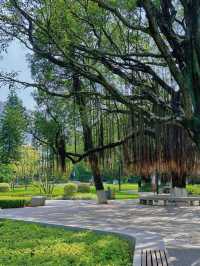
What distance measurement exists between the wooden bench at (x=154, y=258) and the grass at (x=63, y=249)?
0.32 m

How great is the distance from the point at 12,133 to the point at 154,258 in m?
18.7

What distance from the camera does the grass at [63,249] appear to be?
24.6ft

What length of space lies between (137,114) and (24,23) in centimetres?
443

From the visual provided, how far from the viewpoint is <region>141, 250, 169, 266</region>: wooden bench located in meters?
6.36

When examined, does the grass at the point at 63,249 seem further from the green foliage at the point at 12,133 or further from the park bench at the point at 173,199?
the park bench at the point at 173,199

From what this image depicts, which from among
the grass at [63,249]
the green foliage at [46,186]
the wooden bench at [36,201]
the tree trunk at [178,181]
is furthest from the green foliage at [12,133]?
the grass at [63,249]

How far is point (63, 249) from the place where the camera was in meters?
8.53

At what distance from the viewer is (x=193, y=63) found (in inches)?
458

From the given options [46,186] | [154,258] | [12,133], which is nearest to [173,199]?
[12,133]

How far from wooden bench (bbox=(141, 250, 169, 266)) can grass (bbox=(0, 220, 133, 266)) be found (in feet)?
1.07

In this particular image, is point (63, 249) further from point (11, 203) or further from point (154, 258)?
point (11, 203)

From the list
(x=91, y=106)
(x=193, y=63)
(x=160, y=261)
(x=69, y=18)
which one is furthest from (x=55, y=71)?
(x=160, y=261)

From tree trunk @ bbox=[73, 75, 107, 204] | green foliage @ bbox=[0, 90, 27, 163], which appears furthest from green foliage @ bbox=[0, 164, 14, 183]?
tree trunk @ bbox=[73, 75, 107, 204]

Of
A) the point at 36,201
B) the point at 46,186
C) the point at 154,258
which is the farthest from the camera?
the point at 46,186
